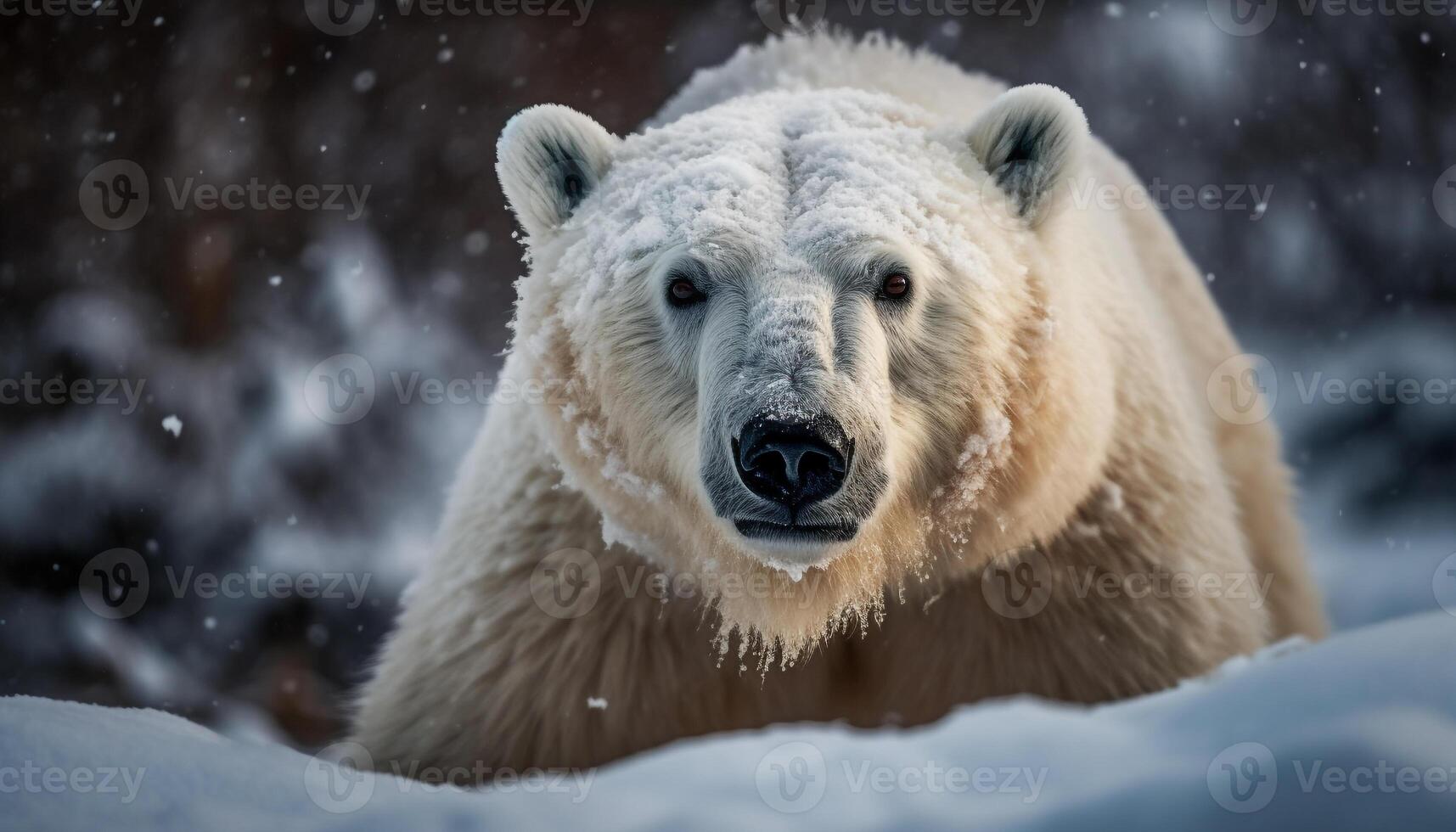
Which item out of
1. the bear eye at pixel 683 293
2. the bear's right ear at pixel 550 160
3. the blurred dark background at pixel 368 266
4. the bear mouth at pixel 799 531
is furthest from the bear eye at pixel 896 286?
the blurred dark background at pixel 368 266

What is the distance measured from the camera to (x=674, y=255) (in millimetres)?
2990

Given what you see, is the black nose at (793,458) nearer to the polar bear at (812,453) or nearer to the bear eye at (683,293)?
the polar bear at (812,453)

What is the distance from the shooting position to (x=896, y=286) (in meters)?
2.96

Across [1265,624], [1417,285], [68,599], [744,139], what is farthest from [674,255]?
[1417,285]

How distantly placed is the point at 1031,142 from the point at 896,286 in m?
0.64

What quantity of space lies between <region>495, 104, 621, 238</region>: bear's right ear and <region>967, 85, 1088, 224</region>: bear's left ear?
1006mm

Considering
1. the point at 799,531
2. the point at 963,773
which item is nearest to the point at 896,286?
the point at 799,531

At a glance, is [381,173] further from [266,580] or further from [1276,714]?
[1276,714]

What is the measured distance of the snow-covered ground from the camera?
77.3 inches

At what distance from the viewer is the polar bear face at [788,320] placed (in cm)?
278

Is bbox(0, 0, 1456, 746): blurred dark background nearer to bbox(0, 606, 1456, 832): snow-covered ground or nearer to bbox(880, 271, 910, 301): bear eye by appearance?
bbox(0, 606, 1456, 832): snow-covered ground

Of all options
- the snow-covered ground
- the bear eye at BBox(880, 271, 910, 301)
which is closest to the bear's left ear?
the bear eye at BBox(880, 271, 910, 301)

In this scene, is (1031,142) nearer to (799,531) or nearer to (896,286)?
(896,286)

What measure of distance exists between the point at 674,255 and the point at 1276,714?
1.63m
